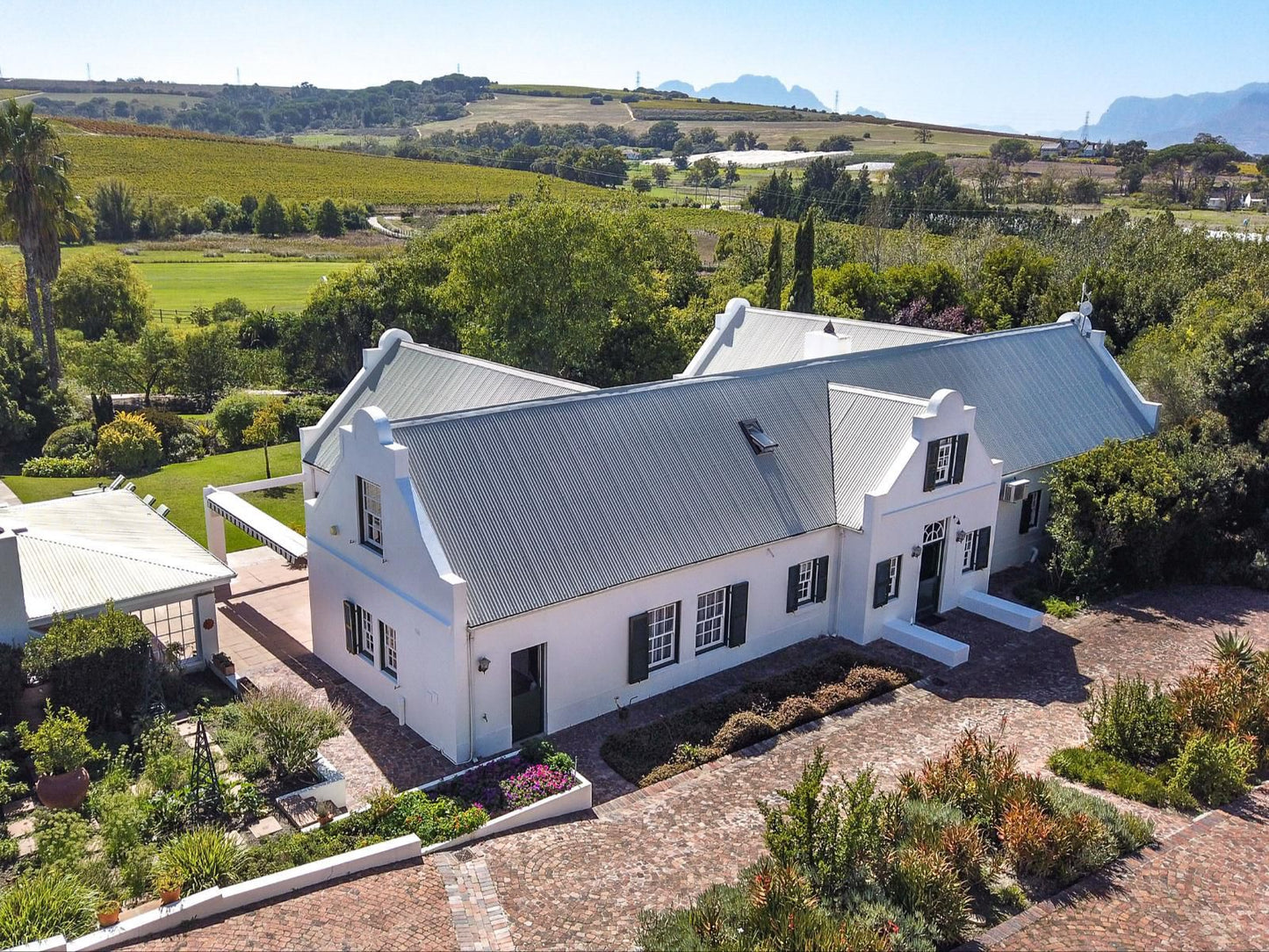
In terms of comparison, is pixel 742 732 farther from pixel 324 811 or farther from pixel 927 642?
pixel 324 811

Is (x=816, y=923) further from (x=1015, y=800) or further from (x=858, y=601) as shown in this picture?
(x=858, y=601)

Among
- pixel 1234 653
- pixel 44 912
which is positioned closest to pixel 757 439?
pixel 1234 653

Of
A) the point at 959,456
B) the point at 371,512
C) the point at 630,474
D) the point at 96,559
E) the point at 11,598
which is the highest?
the point at 630,474

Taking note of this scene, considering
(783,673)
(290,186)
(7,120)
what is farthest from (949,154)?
(783,673)

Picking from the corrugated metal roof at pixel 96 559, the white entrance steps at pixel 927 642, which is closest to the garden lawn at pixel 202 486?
the corrugated metal roof at pixel 96 559

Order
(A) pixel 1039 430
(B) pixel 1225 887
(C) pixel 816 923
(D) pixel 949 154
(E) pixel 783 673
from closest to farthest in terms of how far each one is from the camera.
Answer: (C) pixel 816 923 → (B) pixel 1225 887 → (E) pixel 783 673 → (A) pixel 1039 430 → (D) pixel 949 154

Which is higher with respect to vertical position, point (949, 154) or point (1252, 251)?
point (949, 154)
